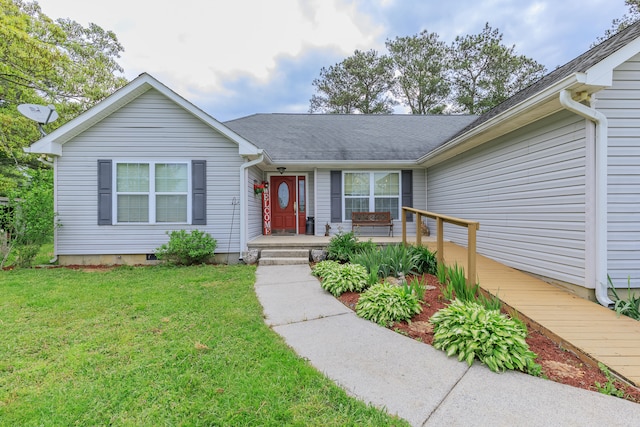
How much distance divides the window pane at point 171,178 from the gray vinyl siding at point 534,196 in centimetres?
650

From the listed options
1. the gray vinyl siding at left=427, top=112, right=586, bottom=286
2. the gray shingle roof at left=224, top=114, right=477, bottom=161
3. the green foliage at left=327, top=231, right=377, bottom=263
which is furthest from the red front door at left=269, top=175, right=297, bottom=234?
the gray vinyl siding at left=427, top=112, right=586, bottom=286

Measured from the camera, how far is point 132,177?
A: 260 inches

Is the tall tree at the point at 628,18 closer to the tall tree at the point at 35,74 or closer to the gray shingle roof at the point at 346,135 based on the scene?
the gray shingle roof at the point at 346,135

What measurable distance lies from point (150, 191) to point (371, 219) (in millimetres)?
5744

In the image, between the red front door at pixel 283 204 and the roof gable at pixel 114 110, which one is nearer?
the roof gable at pixel 114 110

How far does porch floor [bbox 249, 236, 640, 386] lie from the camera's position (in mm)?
2384

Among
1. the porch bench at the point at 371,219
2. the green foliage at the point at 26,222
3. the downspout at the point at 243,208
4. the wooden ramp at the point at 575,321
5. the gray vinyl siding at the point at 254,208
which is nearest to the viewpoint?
the wooden ramp at the point at 575,321

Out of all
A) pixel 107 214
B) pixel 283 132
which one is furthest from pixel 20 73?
pixel 283 132

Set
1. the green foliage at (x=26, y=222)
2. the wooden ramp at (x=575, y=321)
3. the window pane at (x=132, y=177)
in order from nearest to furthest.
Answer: the wooden ramp at (x=575, y=321) < the green foliage at (x=26, y=222) < the window pane at (x=132, y=177)

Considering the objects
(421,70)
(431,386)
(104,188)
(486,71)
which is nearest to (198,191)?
(104,188)

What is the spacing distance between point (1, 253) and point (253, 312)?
6.57m

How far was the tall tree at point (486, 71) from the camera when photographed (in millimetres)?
19359

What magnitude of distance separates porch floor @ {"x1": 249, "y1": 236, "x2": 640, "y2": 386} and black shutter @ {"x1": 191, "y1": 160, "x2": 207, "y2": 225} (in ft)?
18.9

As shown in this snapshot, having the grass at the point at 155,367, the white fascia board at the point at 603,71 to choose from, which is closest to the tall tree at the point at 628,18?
the white fascia board at the point at 603,71
